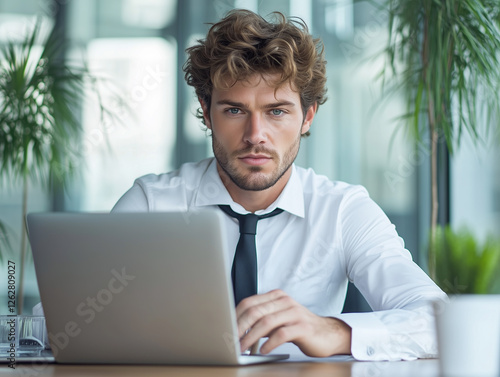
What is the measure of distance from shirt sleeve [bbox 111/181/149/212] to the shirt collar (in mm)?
171

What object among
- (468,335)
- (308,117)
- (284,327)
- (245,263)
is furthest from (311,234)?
(468,335)

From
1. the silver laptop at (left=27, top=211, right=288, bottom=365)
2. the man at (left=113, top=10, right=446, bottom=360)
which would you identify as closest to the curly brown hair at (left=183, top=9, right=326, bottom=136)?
the man at (left=113, top=10, right=446, bottom=360)

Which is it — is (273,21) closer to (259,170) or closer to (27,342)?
(259,170)

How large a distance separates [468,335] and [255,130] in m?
1.33

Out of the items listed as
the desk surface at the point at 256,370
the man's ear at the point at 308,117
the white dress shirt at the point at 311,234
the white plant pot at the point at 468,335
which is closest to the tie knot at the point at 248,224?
the white dress shirt at the point at 311,234

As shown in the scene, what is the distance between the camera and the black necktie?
1.82 meters

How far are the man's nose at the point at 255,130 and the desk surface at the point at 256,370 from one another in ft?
2.94

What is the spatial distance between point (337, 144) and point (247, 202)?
2218 mm

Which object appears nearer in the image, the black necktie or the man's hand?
the man's hand

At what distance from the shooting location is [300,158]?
167 inches

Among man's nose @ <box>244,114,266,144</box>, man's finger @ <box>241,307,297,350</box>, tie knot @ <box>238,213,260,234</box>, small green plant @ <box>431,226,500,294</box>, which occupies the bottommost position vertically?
small green plant @ <box>431,226,500,294</box>

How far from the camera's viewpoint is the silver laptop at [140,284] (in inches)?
42.8

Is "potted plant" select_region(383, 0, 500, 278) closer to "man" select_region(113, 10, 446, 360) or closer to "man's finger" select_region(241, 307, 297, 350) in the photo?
"man" select_region(113, 10, 446, 360)

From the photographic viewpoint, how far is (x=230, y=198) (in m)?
2.08
